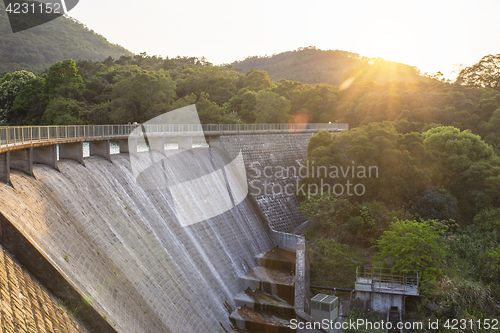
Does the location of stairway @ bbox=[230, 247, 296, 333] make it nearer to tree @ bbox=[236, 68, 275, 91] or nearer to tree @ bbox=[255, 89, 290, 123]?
tree @ bbox=[255, 89, 290, 123]

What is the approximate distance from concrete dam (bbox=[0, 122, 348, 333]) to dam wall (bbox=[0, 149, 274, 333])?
0.16 ft

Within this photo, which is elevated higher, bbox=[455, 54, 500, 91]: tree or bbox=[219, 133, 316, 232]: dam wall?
bbox=[455, 54, 500, 91]: tree

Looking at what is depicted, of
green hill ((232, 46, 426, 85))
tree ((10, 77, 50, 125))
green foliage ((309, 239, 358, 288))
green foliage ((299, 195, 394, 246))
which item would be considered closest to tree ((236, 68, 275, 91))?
tree ((10, 77, 50, 125))

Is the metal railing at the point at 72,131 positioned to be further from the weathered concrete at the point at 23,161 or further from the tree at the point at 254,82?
the tree at the point at 254,82

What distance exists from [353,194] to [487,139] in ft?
72.0

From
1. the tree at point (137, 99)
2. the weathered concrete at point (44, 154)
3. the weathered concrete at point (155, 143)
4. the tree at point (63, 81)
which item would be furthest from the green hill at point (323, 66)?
the weathered concrete at point (44, 154)

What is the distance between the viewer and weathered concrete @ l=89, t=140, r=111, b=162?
20.9 metres

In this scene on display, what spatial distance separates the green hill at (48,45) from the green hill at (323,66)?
45.4 m

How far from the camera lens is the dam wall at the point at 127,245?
12.9 metres

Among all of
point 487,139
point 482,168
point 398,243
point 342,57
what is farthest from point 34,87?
point 342,57

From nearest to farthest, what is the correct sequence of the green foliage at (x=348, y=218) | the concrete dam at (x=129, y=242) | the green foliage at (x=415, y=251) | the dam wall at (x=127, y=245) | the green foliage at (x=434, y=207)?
the concrete dam at (x=129, y=242) → the dam wall at (x=127, y=245) → the green foliage at (x=415, y=251) → the green foliage at (x=348, y=218) → the green foliage at (x=434, y=207)

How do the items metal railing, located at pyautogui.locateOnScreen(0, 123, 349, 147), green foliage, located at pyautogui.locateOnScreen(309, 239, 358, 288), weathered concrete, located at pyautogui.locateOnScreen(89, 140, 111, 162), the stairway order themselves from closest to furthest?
metal railing, located at pyautogui.locateOnScreen(0, 123, 349, 147) → the stairway → weathered concrete, located at pyautogui.locateOnScreen(89, 140, 111, 162) → green foliage, located at pyautogui.locateOnScreen(309, 239, 358, 288)

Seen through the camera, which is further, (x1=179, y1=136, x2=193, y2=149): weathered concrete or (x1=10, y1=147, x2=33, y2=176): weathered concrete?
(x1=179, y1=136, x2=193, y2=149): weathered concrete

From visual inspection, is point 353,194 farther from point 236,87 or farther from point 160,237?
point 236,87
